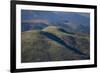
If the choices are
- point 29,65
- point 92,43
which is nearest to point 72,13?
point 92,43

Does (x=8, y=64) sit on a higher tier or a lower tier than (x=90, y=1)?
lower

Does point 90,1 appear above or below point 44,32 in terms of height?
above

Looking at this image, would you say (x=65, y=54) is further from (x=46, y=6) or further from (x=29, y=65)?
(x=46, y=6)

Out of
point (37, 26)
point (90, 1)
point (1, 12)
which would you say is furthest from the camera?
point (90, 1)

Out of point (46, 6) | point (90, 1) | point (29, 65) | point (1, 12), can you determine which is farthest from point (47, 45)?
point (90, 1)

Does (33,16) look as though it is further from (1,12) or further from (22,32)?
(1,12)

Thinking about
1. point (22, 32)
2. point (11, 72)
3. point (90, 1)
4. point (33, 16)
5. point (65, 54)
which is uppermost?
point (90, 1)

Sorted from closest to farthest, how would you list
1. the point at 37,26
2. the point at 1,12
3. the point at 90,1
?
the point at 1,12
the point at 37,26
the point at 90,1

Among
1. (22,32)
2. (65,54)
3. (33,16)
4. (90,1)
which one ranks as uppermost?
(90,1)

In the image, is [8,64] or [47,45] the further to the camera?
[47,45]
